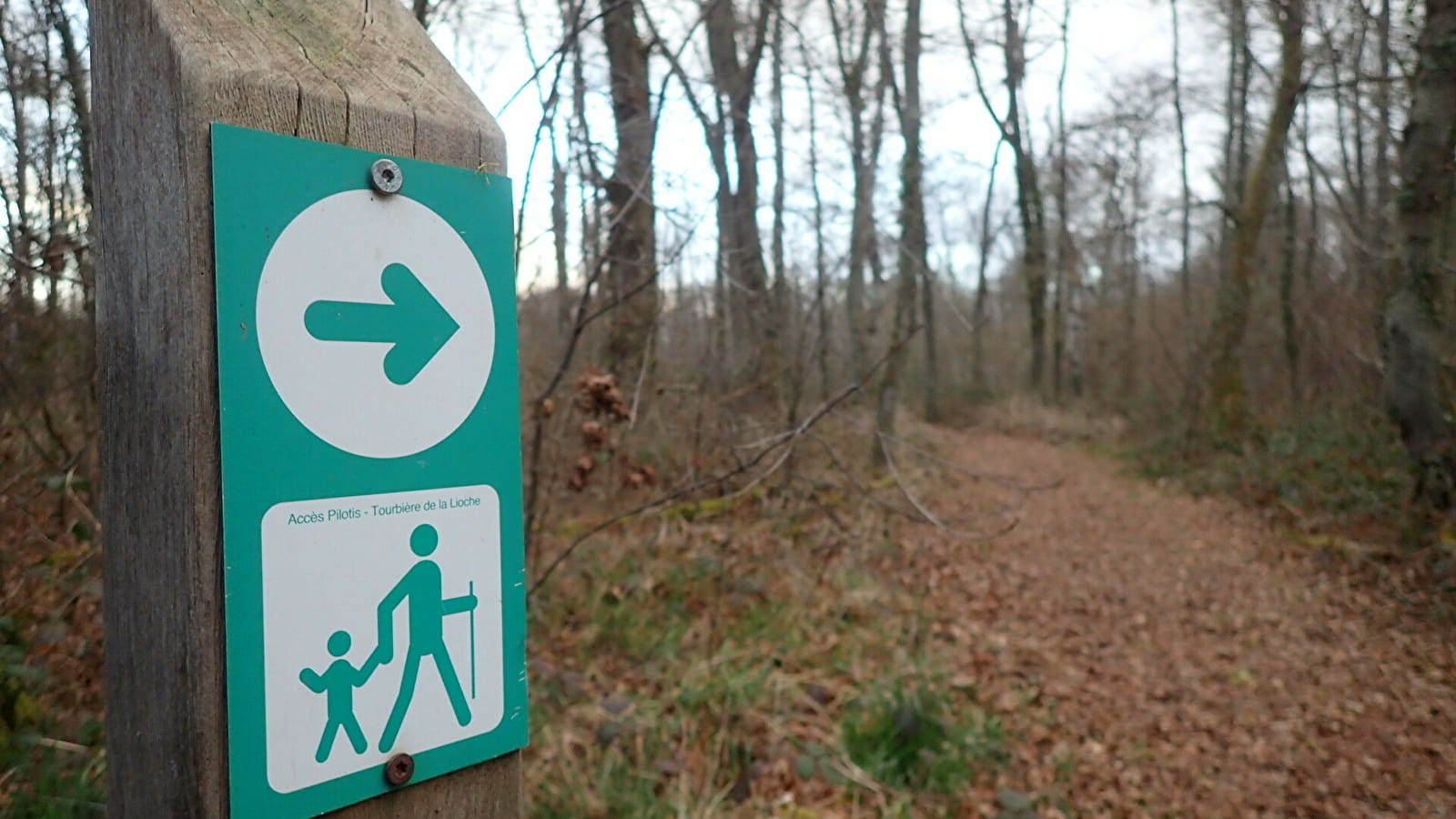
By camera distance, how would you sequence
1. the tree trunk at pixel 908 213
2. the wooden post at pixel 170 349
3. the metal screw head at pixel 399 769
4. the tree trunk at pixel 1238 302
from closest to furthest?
the wooden post at pixel 170 349
the metal screw head at pixel 399 769
the tree trunk at pixel 908 213
the tree trunk at pixel 1238 302

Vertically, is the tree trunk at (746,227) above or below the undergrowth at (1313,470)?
above

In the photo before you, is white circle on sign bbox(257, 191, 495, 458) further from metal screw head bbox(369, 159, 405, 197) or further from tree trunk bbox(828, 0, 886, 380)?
tree trunk bbox(828, 0, 886, 380)

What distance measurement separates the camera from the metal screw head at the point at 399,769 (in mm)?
1320

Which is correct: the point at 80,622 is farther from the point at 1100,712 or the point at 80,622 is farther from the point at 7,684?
the point at 1100,712

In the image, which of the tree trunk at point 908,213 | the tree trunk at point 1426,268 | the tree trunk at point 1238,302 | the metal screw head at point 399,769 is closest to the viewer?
the metal screw head at point 399,769

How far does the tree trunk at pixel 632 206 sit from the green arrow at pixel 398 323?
3244 millimetres

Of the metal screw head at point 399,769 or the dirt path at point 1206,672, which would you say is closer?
the metal screw head at point 399,769

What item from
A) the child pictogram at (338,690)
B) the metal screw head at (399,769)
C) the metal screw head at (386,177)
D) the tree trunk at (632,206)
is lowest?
the metal screw head at (399,769)

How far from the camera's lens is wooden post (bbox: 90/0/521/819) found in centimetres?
119

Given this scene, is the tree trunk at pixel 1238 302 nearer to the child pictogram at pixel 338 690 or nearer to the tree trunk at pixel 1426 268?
the tree trunk at pixel 1426 268

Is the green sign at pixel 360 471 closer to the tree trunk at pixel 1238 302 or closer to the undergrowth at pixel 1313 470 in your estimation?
the undergrowth at pixel 1313 470

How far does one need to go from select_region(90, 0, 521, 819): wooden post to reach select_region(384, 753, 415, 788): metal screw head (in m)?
0.04

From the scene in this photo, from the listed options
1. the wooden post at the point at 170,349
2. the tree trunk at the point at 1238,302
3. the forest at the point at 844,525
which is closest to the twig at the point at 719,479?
the forest at the point at 844,525

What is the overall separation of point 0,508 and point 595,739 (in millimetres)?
2276
